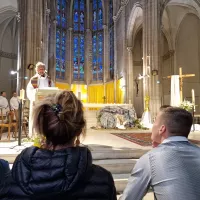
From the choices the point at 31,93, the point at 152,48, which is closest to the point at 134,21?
the point at 152,48

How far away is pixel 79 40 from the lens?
24422mm

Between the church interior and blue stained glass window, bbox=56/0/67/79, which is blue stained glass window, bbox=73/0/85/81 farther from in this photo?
blue stained glass window, bbox=56/0/67/79

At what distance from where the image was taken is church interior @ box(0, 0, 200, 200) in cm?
1162

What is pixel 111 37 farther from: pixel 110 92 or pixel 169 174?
pixel 169 174

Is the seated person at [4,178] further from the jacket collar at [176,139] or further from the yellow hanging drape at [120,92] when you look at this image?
the yellow hanging drape at [120,92]

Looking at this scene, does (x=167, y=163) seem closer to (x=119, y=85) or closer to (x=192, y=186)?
(x=192, y=186)

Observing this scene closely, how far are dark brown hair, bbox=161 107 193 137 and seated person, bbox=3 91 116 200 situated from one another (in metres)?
0.57

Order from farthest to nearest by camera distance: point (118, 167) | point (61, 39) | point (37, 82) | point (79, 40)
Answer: point (79, 40)
point (61, 39)
point (37, 82)
point (118, 167)

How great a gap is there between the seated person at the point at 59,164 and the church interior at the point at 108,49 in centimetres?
292

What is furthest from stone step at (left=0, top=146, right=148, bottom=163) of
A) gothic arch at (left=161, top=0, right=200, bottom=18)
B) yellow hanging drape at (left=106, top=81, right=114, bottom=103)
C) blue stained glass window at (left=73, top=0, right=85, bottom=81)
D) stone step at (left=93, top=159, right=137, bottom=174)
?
blue stained glass window at (left=73, top=0, right=85, bottom=81)

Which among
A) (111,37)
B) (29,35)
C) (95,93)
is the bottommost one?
(95,93)

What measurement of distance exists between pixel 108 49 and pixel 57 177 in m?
22.8

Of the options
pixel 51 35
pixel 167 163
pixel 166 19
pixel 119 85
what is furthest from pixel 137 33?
pixel 167 163

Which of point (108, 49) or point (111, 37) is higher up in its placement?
point (111, 37)
